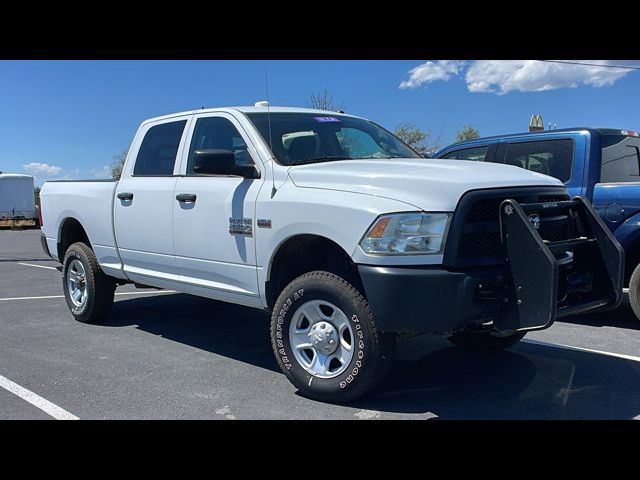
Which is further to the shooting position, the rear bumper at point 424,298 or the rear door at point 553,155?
the rear door at point 553,155

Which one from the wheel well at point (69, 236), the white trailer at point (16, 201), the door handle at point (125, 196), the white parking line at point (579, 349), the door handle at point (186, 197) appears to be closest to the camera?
the door handle at point (186, 197)

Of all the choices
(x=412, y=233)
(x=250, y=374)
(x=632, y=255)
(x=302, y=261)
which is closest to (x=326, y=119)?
(x=302, y=261)

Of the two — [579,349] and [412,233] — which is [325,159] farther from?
[579,349]

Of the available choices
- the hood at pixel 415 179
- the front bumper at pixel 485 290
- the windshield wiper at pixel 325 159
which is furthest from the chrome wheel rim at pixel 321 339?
the windshield wiper at pixel 325 159

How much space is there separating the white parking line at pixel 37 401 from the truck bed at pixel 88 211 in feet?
5.62

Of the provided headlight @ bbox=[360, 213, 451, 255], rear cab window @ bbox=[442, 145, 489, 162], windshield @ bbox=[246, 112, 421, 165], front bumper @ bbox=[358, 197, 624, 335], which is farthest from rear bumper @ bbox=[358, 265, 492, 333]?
rear cab window @ bbox=[442, 145, 489, 162]

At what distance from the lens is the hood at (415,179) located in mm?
3646

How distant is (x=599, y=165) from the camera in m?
6.40

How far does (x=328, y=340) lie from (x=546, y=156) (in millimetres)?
4009

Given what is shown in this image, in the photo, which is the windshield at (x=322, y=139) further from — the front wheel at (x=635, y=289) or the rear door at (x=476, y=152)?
the front wheel at (x=635, y=289)

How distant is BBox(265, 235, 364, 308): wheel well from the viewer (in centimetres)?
419
